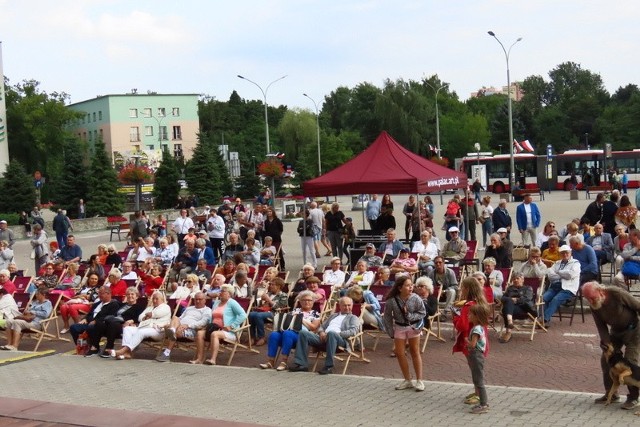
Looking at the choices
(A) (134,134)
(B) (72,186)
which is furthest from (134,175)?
(A) (134,134)

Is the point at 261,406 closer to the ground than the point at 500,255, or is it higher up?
closer to the ground

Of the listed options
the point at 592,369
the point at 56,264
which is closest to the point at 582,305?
the point at 592,369

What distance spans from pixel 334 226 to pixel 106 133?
314 feet

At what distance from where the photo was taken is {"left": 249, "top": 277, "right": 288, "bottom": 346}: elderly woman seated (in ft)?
43.4

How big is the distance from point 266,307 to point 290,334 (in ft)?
6.77

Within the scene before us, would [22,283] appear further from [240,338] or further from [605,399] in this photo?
[605,399]

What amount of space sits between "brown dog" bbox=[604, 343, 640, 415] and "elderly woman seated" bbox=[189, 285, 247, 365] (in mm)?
5399

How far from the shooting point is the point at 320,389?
10.4 m

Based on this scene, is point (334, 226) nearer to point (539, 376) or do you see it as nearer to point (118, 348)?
point (118, 348)

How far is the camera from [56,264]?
17609mm

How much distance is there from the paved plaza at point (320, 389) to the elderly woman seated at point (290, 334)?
26 cm

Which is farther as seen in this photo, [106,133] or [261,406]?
[106,133]

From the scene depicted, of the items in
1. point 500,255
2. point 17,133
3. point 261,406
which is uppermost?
point 17,133

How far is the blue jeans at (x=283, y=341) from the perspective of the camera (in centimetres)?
1153
